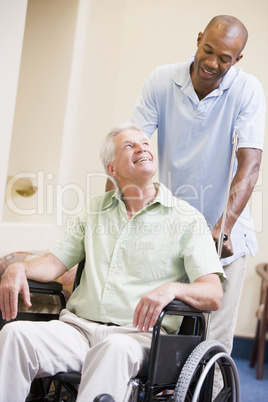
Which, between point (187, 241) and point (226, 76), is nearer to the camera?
point (187, 241)

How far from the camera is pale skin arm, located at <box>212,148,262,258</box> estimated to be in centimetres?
196

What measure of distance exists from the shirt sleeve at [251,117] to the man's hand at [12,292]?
3.25ft

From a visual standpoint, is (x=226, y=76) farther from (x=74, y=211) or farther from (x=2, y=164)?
(x=74, y=211)

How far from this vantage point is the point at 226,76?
7.11 ft

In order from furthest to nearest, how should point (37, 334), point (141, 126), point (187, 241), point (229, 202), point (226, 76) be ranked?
point (141, 126) → point (226, 76) → point (229, 202) → point (187, 241) → point (37, 334)

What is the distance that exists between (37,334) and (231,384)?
2.14ft

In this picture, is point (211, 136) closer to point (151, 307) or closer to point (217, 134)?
point (217, 134)

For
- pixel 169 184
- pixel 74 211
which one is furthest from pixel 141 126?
pixel 74 211

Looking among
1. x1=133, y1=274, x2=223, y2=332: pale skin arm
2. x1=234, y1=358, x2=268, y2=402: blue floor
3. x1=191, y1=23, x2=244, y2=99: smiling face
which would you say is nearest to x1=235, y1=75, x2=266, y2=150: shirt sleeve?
x1=191, y1=23, x2=244, y2=99: smiling face

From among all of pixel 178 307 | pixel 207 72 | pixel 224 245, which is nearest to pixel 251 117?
pixel 207 72

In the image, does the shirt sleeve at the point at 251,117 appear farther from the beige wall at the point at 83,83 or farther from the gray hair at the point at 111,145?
the beige wall at the point at 83,83

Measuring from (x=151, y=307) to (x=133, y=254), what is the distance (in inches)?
13.8

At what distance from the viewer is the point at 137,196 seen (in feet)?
6.63

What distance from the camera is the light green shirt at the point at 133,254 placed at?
1.84 meters
